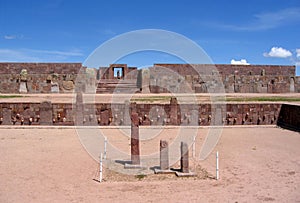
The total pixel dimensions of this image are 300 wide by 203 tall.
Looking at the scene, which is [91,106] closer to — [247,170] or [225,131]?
[225,131]

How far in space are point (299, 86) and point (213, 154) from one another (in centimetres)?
1994

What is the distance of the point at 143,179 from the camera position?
20.5 feet

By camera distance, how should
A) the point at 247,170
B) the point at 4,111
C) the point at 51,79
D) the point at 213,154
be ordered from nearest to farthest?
the point at 247,170 < the point at 213,154 < the point at 4,111 < the point at 51,79

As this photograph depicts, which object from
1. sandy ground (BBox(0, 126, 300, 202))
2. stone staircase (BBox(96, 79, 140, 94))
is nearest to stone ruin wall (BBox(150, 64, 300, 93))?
stone staircase (BBox(96, 79, 140, 94))

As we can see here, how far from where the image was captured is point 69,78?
24031mm

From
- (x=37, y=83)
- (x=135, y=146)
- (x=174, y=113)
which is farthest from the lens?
(x=37, y=83)

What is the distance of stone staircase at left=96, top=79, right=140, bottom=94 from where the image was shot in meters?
24.6

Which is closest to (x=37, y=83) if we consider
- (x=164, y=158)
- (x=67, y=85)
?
(x=67, y=85)

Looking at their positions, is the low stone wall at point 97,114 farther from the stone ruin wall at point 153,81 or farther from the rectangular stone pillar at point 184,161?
the stone ruin wall at point 153,81

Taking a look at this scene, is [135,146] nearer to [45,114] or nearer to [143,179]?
[143,179]

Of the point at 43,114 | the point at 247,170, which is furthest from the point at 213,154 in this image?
the point at 43,114

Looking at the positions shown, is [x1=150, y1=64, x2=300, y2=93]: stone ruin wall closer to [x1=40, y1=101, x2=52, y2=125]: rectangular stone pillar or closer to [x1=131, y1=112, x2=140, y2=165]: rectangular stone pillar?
[x1=40, y1=101, x2=52, y2=125]: rectangular stone pillar

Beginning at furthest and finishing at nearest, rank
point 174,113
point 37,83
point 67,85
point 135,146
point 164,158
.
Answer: point 67,85 < point 37,83 < point 174,113 < point 135,146 < point 164,158

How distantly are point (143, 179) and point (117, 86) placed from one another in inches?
787
